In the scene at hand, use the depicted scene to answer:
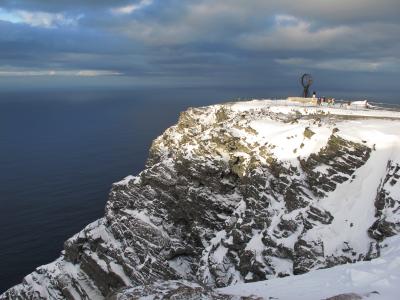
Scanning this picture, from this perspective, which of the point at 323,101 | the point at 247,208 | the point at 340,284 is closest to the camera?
the point at 340,284

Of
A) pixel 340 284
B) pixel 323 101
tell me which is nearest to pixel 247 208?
pixel 340 284

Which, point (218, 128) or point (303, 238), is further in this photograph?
point (218, 128)

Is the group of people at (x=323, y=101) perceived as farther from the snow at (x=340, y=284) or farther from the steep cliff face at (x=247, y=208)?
the snow at (x=340, y=284)

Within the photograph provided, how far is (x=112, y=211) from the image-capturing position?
172 ft

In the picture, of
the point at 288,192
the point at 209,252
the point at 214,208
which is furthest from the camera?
the point at 214,208

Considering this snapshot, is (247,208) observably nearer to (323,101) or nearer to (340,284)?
(340,284)

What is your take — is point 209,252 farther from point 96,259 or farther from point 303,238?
point 96,259

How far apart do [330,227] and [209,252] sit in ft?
41.6

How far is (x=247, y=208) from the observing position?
135ft

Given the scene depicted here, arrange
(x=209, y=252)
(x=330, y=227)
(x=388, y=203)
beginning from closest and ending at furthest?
(x=388, y=203)
(x=330, y=227)
(x=209, y=252)

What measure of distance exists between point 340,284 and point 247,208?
74.4ft

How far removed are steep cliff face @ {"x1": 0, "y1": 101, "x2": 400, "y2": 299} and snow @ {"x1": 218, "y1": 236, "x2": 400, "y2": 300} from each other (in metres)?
8.08

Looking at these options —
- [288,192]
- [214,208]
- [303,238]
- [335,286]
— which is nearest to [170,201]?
[214,208]

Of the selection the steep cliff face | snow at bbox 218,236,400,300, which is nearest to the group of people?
the steep cliff face
